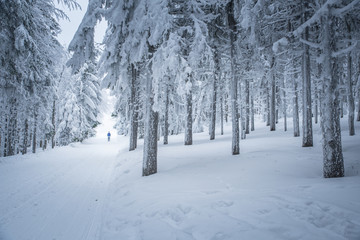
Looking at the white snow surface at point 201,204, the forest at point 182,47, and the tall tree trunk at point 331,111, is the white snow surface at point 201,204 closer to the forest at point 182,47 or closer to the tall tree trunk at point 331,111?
the tall tree trunk at point 331,111

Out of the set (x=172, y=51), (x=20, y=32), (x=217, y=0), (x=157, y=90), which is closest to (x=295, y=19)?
(x=217, y=0)

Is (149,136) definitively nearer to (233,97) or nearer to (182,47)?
(182,47)

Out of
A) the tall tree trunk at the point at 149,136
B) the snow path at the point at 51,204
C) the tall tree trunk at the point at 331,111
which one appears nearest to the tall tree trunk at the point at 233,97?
the tall tree trunk at the point at 149,136

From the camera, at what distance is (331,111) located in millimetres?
4746

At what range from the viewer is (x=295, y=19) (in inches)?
393

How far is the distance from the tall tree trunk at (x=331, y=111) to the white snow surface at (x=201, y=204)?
0.39 metres

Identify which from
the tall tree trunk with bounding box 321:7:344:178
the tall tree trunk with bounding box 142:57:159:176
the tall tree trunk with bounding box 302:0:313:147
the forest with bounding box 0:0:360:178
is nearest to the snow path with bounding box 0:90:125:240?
the tall tree trunk with bounding box 142:57:159:176

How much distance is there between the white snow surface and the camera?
306 centimetres

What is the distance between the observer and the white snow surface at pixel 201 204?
3057 mm

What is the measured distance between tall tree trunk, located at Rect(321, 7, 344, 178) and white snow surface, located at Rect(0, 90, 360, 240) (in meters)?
0.39

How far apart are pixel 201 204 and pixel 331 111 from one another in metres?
4.18

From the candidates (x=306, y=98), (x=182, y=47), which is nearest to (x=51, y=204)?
(x=182, y=47)

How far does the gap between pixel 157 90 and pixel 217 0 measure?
549 centimetres

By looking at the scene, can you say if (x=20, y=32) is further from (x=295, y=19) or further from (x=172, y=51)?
(x=295, y=19)
